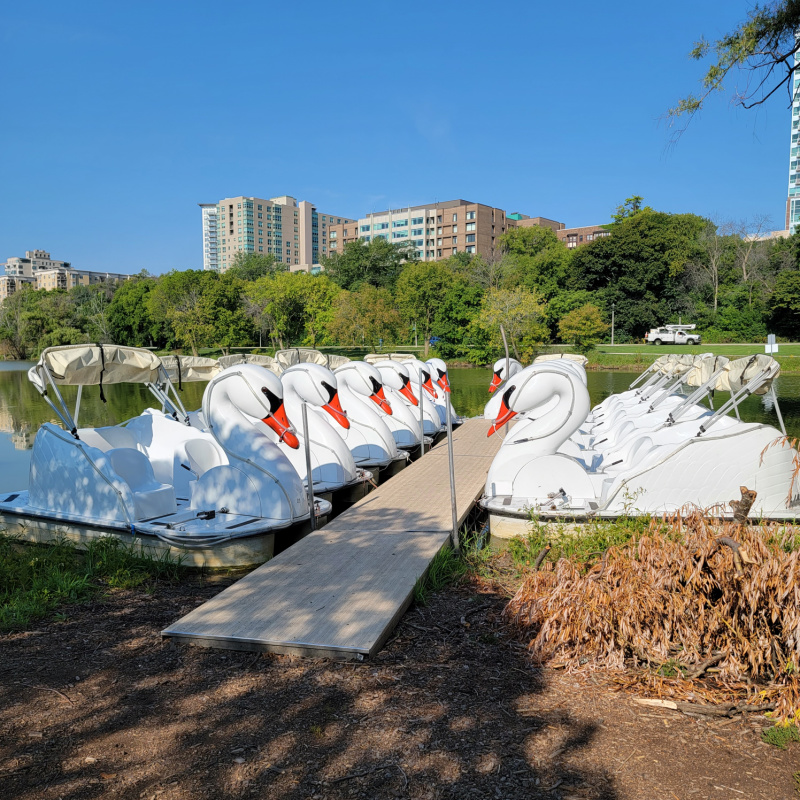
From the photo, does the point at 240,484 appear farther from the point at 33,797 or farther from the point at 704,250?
the point at 704,250

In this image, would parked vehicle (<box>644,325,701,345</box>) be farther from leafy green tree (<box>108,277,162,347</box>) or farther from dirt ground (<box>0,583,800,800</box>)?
dirt ground (<box>0,583,800,800</box>)

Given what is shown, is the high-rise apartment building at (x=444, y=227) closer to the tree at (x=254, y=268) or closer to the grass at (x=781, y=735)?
the tree at (x=254, y=268)

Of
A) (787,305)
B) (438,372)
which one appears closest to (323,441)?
(438,372)

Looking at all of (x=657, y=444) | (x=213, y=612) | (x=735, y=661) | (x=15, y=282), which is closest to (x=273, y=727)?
(x=213, y=612)

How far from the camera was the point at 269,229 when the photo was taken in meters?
158

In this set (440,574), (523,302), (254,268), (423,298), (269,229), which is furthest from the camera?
(269,229)

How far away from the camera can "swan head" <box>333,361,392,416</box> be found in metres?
12.1

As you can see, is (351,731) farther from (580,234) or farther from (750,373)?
(580,234)

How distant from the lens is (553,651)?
4457mm

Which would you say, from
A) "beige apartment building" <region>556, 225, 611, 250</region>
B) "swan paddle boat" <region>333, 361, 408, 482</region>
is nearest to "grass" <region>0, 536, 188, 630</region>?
"swan paddle boat" <region>333, 361, 408, 482</region>

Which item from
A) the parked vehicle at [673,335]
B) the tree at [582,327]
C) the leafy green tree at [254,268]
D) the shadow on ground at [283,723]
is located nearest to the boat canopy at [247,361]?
the shadow on ground at [283,723]

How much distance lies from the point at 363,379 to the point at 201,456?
3847 mm

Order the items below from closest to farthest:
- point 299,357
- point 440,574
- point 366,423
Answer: point 440,574 → point 366,423 → point 299,357

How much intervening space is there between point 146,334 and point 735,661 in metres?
66.3
